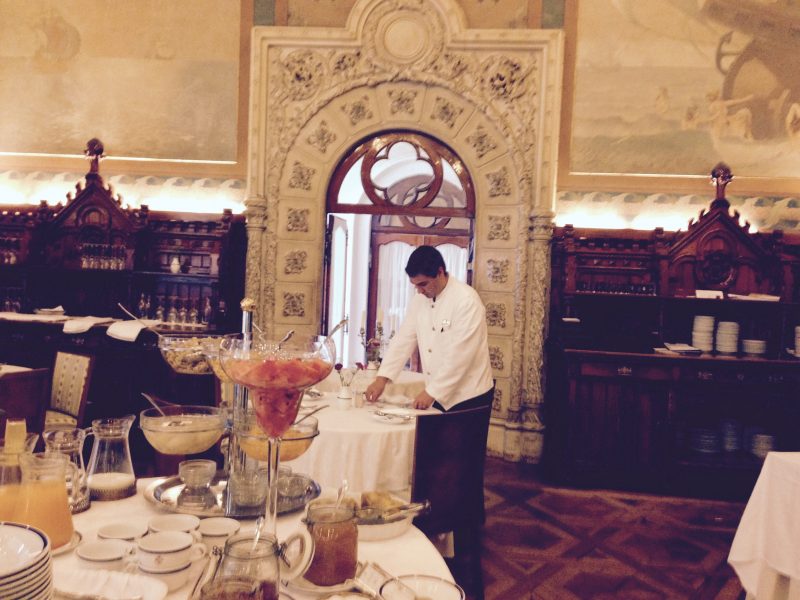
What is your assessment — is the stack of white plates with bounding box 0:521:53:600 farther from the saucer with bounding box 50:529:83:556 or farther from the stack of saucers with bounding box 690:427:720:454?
the stack of saucers with bounding box 690:427:720:454

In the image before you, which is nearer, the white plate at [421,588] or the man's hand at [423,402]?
the white plate at [421,588]

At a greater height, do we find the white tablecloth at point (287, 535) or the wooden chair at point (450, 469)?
the white tablecloth at point (287, 535)

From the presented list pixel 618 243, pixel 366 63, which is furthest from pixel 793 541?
pixel 366 63

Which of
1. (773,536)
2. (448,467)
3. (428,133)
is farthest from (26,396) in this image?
(773,536)

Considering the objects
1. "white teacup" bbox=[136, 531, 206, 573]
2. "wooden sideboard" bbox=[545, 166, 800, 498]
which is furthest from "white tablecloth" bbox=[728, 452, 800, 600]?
"white teacup" bbox=[136, 531, 206, 573]

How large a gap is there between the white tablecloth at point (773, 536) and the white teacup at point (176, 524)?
243 centimetres

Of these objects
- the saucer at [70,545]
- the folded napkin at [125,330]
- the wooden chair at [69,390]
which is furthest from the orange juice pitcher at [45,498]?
the folded napkin at [125,330]

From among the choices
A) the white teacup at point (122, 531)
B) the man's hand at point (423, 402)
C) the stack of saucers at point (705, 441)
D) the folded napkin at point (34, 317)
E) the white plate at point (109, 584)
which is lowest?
the stack of saucers at point (705, 441)

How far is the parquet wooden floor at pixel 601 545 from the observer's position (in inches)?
127

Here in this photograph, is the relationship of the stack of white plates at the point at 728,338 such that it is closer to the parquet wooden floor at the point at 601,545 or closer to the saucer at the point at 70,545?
the parquet wooden floor at the point at 601,545

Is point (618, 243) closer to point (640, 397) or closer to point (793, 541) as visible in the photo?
point (640, 397)

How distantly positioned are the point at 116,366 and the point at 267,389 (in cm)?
483

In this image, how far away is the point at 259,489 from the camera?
1.54 meters

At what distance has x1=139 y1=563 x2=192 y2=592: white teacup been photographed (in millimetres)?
1146
